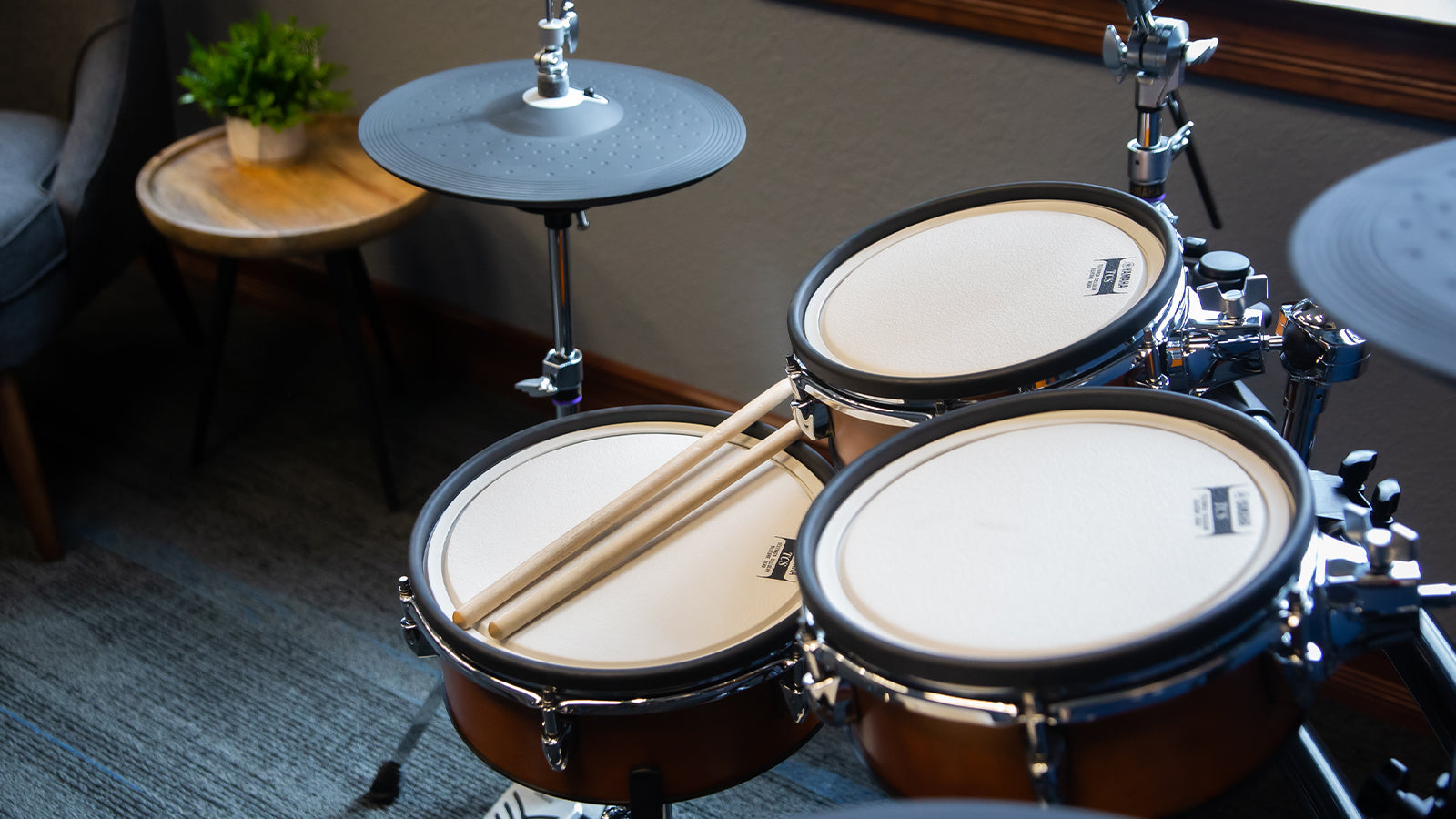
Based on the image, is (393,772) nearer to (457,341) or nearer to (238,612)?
(238,612)

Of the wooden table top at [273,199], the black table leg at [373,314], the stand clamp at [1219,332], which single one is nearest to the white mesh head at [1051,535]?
the stand clamp at [1219,332]

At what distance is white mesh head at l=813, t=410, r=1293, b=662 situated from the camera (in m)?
0.59

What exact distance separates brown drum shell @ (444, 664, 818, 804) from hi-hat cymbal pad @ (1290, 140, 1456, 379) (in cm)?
46

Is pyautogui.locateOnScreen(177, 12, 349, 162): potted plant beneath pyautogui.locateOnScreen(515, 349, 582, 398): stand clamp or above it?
above

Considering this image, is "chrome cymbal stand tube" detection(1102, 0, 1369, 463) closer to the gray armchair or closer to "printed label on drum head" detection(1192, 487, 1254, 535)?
"printed label on drum head" detection(1192, 487, 1254, 535)

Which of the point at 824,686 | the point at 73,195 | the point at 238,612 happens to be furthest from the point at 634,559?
the point at 73,195

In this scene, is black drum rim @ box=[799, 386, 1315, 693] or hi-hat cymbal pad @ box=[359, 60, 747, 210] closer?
black drum rim @ box=[799, 386, 1315, 693]

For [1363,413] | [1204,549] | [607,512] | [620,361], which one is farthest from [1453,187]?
[620,361]

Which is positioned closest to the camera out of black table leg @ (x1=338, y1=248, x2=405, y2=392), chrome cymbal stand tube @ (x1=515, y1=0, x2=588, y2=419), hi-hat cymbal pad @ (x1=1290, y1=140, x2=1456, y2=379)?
hi-hat cymbal pad @ (x1=1290, y1=140, x2=1456, y2=379)

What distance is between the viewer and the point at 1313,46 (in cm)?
112

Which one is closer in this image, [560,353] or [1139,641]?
[1139,641]

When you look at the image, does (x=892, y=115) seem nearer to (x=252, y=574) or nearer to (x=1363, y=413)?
(x=1363, y=413)

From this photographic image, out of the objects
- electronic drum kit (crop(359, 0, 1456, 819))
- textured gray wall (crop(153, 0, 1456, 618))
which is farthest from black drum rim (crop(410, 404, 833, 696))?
textured gray wall (crop(153, 0, 1456, 618))

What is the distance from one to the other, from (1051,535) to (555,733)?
1.19 ft
